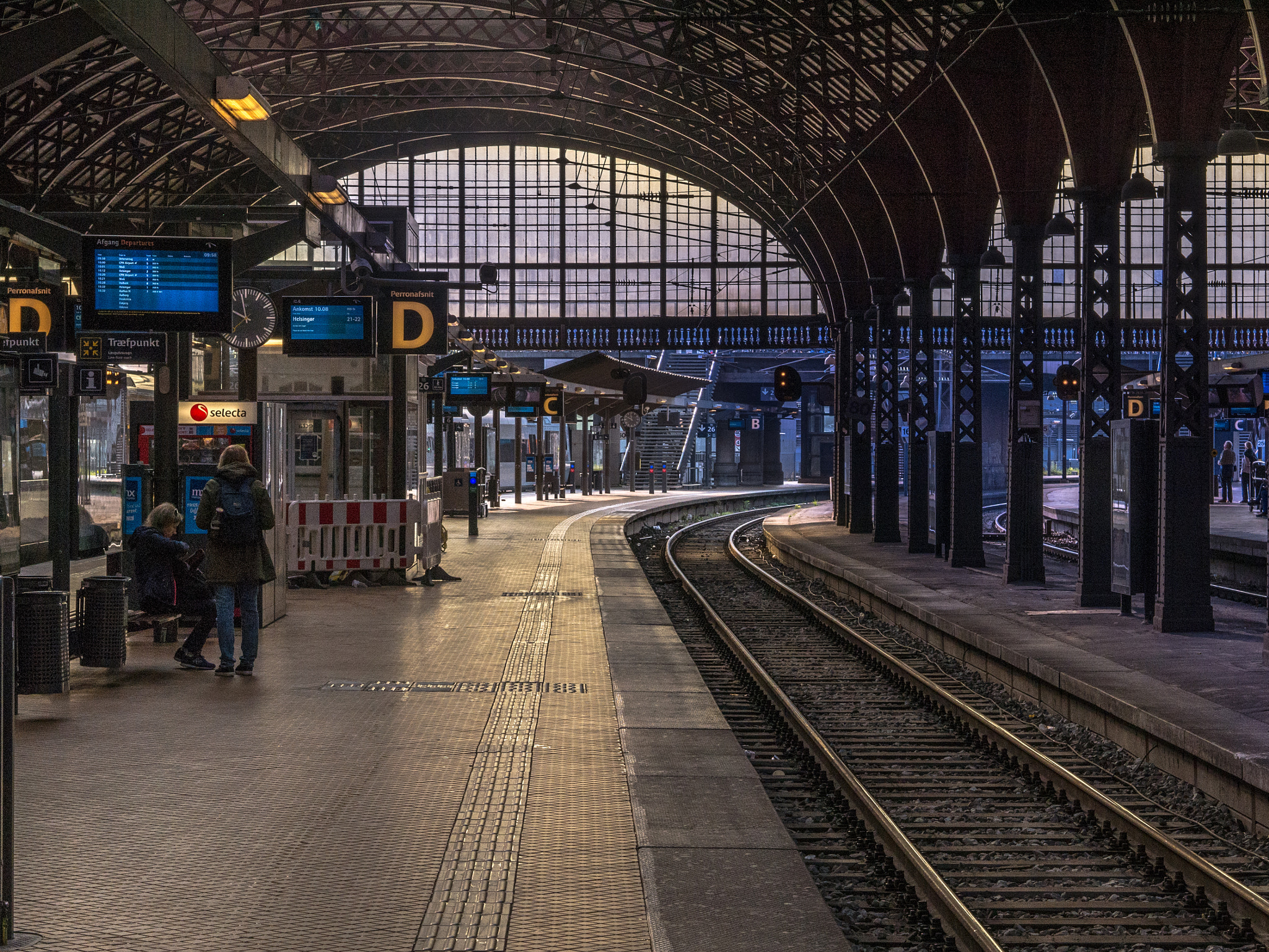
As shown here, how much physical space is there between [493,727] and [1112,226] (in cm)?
1077

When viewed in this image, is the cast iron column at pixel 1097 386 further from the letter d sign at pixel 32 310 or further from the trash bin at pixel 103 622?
the letter d sign at pixel 32 310

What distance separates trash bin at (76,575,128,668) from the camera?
403 inches

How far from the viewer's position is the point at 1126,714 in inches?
386

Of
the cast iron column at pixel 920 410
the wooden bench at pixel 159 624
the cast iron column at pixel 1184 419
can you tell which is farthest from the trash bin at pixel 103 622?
the cast iron column at pixel 920 410

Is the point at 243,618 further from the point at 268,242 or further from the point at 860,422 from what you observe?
the point at 860,422

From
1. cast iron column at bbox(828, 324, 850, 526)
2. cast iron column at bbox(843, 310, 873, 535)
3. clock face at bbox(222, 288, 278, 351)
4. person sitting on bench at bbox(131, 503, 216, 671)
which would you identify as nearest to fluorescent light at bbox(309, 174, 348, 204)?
clock face at bbox(222, 288, 278, 351)

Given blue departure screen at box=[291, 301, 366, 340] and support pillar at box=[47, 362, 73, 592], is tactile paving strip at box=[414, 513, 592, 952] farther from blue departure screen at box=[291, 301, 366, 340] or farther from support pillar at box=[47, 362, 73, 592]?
blue departure screen at box=[291, 301, 366, 340]

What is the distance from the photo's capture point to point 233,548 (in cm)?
1073

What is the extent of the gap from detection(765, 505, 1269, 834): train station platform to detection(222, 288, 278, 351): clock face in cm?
817

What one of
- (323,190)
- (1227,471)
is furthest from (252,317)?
(1227,471)

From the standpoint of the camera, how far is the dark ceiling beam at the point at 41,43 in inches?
327

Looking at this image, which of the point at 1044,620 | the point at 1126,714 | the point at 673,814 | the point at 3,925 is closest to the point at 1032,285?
the point at 1044,620

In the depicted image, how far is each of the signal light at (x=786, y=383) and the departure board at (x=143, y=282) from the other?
21949mm

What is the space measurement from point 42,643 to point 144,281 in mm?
4396
